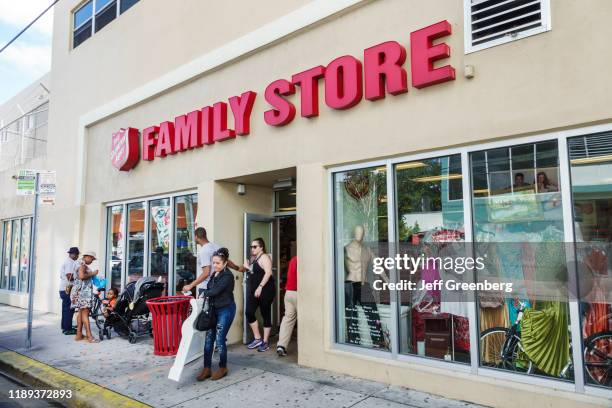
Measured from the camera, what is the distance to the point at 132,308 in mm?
8367

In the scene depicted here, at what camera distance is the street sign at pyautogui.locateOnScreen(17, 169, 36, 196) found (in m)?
8.53

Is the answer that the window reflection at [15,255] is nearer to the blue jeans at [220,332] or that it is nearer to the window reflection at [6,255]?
the window reflection at [6,255]

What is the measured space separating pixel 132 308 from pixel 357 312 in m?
4.45

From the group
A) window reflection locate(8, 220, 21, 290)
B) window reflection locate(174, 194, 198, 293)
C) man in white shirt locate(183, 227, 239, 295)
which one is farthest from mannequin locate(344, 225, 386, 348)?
window reflection locate(8, 220, 21, 290)

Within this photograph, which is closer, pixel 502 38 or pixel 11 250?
pixel 502 38

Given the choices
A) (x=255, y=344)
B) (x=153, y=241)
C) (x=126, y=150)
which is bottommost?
(x=255, y=344)

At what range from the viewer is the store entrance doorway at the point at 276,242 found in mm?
8531

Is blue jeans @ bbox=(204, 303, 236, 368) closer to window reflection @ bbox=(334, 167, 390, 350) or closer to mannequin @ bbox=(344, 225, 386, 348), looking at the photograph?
window reflection @ bbox=(334, 167, 390, 350)

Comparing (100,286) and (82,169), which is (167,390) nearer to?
(100,286)

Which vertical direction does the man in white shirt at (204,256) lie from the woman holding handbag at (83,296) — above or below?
above

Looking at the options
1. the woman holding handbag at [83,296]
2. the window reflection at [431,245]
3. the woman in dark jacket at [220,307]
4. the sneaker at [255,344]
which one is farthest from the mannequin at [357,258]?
the woman holding handbag at [83,296]

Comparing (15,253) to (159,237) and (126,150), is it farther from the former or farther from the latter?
(159,237)

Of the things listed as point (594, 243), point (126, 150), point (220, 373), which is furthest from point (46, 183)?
point (594, 243)

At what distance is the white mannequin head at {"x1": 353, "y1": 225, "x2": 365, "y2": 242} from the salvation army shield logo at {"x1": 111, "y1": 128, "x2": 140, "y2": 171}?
6.02 meters
